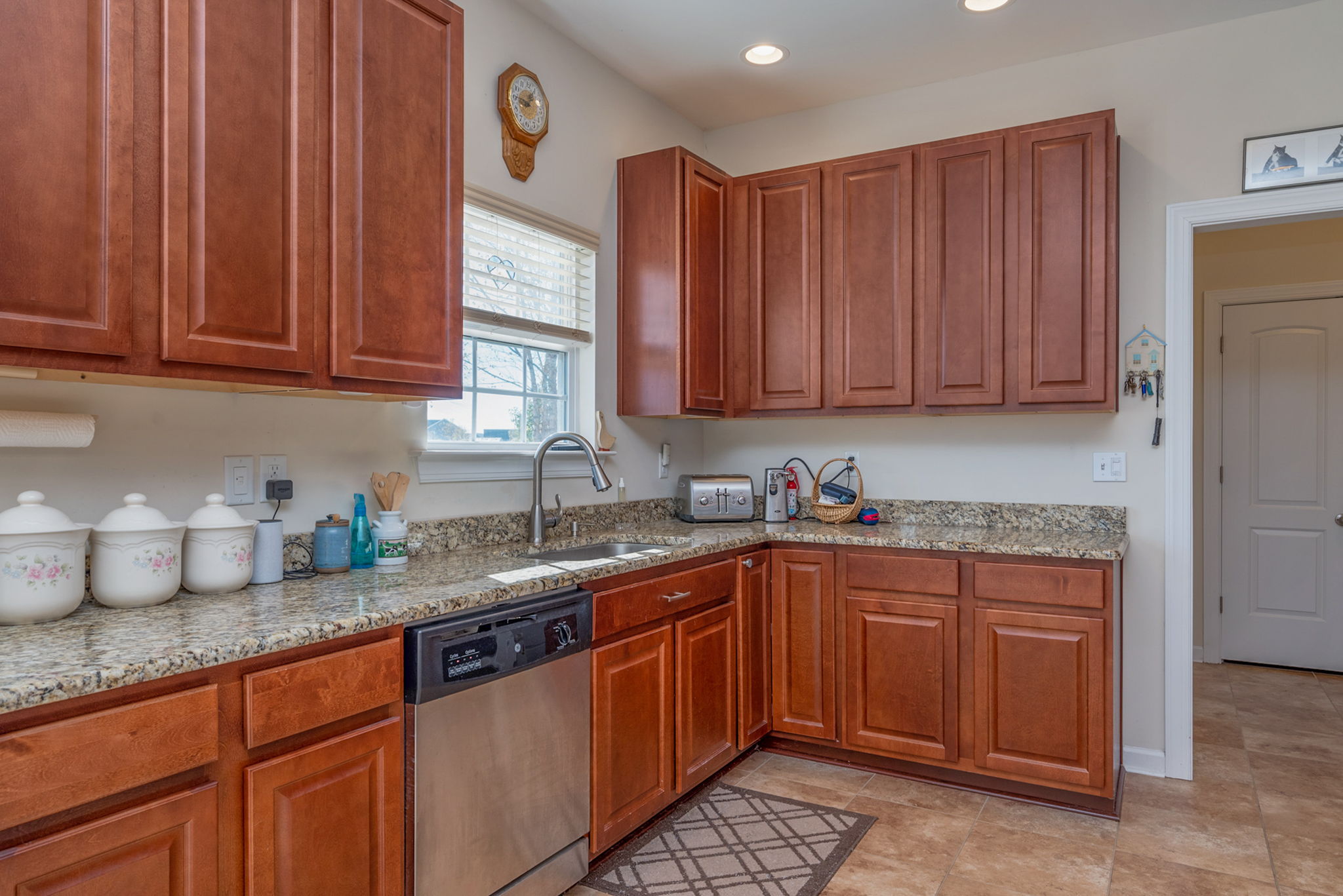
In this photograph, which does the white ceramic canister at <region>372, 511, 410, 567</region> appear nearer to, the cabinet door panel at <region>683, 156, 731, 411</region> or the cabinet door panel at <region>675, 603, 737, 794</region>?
the cabinet door panel at <region>675, 603, 737, 794</region>

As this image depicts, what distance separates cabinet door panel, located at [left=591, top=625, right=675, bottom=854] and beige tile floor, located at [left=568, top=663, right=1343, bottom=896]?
253 millimetres

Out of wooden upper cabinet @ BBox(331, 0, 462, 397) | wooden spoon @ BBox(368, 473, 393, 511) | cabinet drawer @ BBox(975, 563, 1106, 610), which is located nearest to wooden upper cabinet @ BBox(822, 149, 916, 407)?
cabinet drawer @ BBox(975, 563, 1106, 610)

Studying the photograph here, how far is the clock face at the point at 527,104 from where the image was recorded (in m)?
2.76

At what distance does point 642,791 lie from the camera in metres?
2.38

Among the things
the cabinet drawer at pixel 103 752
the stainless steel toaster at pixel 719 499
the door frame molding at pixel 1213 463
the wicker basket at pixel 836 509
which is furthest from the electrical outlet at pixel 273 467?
the door frame molding at pixel 1213 463

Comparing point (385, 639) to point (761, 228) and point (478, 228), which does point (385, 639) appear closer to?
point (478, 228)

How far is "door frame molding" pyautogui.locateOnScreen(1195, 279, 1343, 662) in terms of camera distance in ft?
14.7

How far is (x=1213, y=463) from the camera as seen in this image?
177 inches

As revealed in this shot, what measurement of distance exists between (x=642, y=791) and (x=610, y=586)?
668 millimetres

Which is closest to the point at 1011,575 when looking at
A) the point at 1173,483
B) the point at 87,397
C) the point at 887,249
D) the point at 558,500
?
the point at 1173,483

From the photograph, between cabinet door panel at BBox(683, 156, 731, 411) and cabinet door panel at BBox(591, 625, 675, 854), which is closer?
cabinet door panel at BBox(591, 625, 675, 854)

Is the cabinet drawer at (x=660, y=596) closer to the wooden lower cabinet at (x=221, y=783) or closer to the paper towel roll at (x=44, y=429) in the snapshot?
the wooden lower cabinet at (x=221, y=783)

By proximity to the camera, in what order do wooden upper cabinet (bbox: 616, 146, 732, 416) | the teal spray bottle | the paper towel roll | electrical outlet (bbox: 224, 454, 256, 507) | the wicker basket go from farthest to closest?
the wicker basket < wooden upper cabinet (bbox: 616, 146, 732, 416) < the teal spray bottle < electrical outlet (bbox: 224, 454, 256, 507) < the paper towel roll

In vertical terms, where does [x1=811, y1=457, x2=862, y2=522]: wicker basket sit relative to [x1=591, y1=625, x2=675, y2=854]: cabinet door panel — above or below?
above
